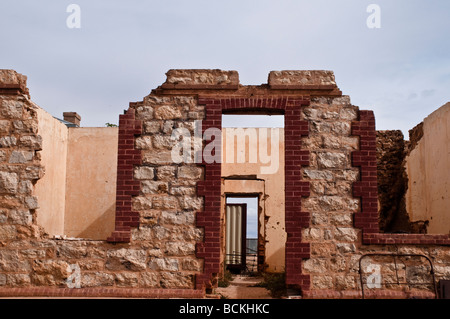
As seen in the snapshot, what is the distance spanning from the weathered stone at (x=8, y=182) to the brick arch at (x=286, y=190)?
9.95 ft

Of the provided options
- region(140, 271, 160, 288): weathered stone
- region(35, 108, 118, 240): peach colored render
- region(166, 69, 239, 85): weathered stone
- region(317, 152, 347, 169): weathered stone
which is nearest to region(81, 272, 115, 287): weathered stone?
region(140, 271, 160, 288): weathered stone

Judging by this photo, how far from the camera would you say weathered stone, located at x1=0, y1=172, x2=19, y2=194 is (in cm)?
796

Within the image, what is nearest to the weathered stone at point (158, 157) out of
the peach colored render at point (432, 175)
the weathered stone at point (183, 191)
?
the weathered stone at point (183, 191)

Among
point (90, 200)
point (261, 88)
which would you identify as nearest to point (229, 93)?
point (261, 88)

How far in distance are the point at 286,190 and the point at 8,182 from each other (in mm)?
4563

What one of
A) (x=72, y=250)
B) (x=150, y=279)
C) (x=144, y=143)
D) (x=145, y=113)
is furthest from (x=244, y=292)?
(x=145, y=113)

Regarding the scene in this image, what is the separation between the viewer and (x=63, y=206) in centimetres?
1470

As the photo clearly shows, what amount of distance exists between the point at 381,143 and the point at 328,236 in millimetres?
7239

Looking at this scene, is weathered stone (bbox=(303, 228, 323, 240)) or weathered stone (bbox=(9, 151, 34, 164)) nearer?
weathered stone (bbox=(303, 228, 323, 240))

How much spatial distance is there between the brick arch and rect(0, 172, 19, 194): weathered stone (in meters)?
3.03

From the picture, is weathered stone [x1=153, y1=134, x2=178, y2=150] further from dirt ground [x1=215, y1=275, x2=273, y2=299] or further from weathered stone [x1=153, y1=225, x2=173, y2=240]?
dirt ground [x1=215, y1=275, x2=273, y2=299]

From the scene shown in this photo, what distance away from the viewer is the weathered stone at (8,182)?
7.96 m

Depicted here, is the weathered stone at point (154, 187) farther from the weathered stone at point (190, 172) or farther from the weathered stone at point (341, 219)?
the weathered stone at point (341, 219)
